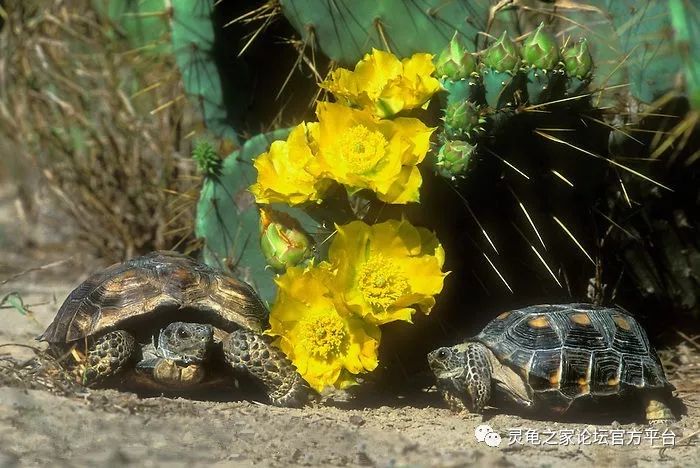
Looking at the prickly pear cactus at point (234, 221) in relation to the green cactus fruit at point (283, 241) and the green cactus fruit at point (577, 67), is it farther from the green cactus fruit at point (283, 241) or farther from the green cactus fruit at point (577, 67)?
the green cactus fruit at point (577, 67)

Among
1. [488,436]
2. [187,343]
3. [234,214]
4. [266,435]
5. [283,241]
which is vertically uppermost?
[283,241]

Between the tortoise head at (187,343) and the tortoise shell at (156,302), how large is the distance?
3.0 inches

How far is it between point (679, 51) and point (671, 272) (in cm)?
141

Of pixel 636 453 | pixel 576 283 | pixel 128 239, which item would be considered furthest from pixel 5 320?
pixel 636 453

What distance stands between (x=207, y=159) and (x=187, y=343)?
915 millimetres

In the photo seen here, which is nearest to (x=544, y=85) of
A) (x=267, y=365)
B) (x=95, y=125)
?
(x=267, y=365)

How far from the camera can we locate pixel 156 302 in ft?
10.0

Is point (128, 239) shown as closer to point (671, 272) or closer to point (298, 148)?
point (298, 148)

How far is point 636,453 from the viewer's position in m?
2.73

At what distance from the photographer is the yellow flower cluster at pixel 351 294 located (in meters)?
2.90

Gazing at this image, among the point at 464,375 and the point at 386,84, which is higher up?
the point at 386,84

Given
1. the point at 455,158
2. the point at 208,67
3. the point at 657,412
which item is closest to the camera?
the point at 455,158

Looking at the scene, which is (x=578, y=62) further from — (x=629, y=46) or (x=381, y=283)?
(x=381, y=283)

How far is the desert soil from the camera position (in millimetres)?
2455
